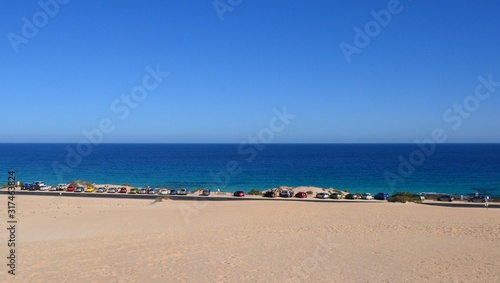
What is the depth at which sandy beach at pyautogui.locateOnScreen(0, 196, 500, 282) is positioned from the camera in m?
12.5

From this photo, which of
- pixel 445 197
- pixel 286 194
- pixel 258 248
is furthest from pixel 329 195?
pixel 258 248

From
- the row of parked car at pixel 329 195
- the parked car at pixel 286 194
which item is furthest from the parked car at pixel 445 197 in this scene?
the parked car at pixel 286 194

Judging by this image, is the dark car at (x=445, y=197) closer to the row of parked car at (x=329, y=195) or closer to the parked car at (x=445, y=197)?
the parked car at (x=445, y=197)

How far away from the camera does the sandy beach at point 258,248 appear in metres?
12.5

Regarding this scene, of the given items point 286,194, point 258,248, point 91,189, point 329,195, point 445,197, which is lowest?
point 258,248

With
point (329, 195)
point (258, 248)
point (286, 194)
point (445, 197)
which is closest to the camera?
point (258, 248)

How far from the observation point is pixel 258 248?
54.0 ft

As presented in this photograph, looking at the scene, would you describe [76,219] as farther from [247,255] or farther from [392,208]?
Answer: [392,208]

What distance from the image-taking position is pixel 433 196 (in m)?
48.7

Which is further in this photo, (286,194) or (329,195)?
(286,194)

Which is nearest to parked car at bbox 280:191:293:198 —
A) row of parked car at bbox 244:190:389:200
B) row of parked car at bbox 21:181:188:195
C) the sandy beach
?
row of parked car at bbox 244:190:389:200

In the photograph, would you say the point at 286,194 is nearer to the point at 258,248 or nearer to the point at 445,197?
the point at 445,197

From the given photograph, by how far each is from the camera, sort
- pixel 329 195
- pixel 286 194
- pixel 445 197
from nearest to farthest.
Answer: pixel 445 197, pixel 329 195, pixel 286 194

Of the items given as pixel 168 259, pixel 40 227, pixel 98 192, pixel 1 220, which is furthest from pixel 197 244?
pixel 98 192
